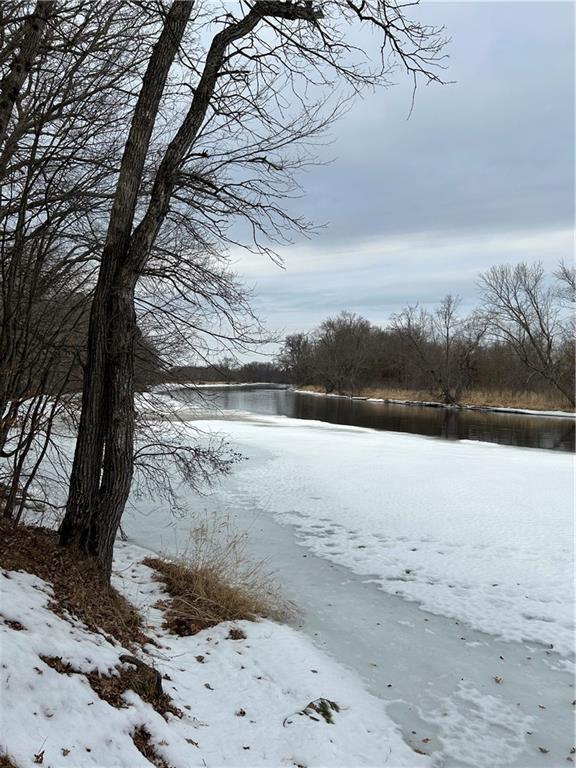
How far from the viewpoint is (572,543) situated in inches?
347

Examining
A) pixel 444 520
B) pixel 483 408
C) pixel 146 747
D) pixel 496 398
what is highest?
pixel 496 398

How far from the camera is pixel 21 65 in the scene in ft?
17.2

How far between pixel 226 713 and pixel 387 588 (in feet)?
12.3

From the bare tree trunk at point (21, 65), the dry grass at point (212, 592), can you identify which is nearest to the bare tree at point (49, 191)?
the bare tree trunk at point (21, 65)

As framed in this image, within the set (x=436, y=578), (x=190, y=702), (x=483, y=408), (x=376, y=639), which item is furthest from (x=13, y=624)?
(x=483, y=408)

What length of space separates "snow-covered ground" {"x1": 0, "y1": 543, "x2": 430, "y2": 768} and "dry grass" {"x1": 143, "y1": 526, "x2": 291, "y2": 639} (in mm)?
232

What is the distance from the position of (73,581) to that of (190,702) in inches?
64.7

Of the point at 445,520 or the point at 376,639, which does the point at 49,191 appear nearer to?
the point at 376,639

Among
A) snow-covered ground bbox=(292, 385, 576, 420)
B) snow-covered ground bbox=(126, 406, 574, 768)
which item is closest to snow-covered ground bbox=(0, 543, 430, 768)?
snow-covered ground bbox=(126, 406, 574, 768)

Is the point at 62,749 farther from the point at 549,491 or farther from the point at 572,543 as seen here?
the point at 549,491

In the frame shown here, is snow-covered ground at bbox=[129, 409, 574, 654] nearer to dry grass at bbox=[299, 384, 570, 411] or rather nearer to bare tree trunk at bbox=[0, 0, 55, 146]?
bare tree trunk at bbox=[0, 0, 55, 146]

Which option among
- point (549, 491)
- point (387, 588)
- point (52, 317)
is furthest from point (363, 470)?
point (52, 317)

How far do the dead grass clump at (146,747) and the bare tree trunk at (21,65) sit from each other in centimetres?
509

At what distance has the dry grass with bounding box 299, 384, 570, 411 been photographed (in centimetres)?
4303
